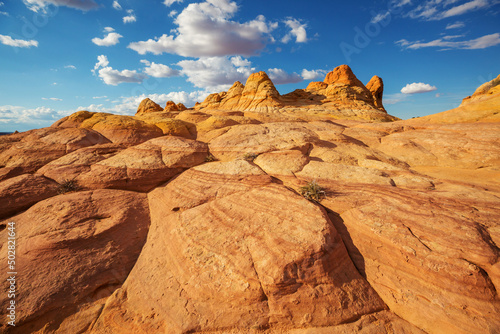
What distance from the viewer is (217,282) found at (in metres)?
4.05

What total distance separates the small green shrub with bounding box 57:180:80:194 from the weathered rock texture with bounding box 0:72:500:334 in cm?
4

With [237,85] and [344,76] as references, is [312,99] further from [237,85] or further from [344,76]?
[237,85]

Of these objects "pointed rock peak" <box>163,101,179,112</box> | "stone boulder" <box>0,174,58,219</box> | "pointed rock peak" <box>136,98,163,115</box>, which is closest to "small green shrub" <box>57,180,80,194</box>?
"stone boulder" <box>0,174,58,219</box>

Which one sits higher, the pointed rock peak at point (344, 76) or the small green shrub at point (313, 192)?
the pointed rock peak at point (344, 76)

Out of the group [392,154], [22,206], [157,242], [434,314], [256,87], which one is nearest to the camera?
[434,314]

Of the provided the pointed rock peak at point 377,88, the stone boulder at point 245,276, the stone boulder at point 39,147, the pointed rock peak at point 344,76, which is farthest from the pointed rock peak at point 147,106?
the pointed rock peak at point 377,88

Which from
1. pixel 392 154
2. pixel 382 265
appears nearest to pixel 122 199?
pixel 382 265

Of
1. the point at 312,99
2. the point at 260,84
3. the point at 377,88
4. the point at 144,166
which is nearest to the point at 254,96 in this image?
the point at 260,84

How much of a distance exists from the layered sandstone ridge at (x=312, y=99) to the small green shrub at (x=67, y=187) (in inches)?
1080

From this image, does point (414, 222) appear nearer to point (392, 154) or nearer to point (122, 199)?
point (392, 154)

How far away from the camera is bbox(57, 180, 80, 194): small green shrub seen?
7.26m

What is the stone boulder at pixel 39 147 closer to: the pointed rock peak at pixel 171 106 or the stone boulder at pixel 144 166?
the stone boulder at pixel 144 166

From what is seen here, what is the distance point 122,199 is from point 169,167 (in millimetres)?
2072

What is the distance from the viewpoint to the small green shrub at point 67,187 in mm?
7258
